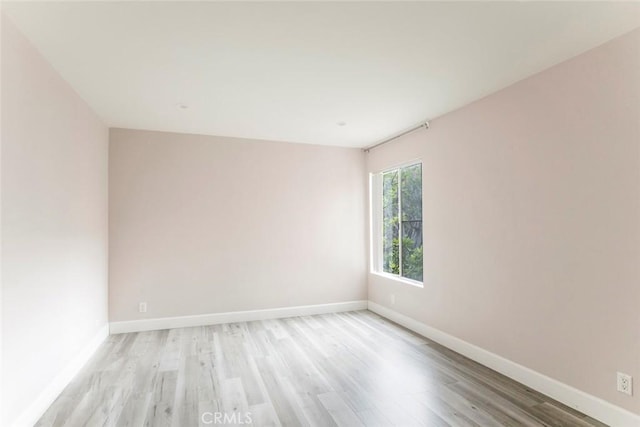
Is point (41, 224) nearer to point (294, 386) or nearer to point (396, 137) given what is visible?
point (294, 386)

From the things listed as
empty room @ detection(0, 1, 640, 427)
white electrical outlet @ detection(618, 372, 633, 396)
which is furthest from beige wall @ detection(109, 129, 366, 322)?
white electrical outlet @ detection(618, 372, 633, 396)

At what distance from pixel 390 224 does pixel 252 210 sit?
1.99 meters

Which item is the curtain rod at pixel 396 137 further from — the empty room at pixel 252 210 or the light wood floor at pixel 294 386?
the light wood floor at pixel 294 386

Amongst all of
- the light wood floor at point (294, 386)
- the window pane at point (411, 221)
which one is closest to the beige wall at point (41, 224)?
the light wood floor at point (294, 386)

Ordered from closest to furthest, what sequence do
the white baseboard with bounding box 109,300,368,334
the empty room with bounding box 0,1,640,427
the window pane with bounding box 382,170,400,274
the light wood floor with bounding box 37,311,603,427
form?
the empty room with bounding box 0,1,640,427 < the light wood floor with bounding box 37,311,603,427 < the white baseboard with bounding box 109,300,368,334 < the window pane with bounding box 382,170,400,274

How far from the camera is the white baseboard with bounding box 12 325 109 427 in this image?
6.82ft

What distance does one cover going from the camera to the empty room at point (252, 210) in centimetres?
200

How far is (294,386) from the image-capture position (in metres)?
2.67

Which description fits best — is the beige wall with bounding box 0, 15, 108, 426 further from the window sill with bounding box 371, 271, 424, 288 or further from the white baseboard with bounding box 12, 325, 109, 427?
the window sill with bounding box 371, 271, 424, 288

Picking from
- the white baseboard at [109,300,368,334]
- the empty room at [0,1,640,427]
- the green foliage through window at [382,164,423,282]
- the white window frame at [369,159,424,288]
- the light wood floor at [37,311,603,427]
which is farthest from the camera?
the white window frame at [369,159,424,288]

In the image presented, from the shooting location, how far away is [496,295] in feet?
9.65

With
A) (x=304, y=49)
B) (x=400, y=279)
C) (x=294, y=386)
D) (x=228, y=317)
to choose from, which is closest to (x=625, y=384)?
(x=294, y=386)

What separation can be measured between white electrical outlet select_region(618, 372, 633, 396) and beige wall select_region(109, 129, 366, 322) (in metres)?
3.30

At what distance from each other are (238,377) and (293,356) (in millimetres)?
636
